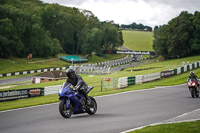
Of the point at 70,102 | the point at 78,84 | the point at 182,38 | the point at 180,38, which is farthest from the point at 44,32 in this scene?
the point at 70,102

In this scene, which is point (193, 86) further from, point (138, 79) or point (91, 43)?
point (91, 43)

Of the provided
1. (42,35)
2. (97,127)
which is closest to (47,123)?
(97,127)

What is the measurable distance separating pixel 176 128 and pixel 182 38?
9037 cm

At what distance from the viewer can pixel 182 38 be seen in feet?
317

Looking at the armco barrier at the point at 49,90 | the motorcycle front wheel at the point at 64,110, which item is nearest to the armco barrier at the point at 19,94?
the armco barrier at the point at 49,90

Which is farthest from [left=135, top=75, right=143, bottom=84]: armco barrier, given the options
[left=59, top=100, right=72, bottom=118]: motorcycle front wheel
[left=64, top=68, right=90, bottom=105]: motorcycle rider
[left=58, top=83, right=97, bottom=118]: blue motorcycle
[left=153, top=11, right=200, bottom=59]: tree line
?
[left=153, top=11, right=200, bottom=59]: tree line

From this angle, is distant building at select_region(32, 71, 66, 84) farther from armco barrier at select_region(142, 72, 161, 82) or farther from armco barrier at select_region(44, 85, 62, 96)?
armco barrier at select_region(44, 85, 62, 96)

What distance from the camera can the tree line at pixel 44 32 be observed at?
7831 centimetres

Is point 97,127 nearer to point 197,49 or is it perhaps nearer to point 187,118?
point 187,118

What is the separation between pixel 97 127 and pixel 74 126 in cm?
81

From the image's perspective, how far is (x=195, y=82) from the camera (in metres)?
21.6

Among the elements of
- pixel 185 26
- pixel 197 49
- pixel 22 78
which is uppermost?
pixel 185 26

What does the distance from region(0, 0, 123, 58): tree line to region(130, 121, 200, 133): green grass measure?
6779cm

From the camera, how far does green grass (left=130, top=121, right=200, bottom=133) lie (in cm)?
948
